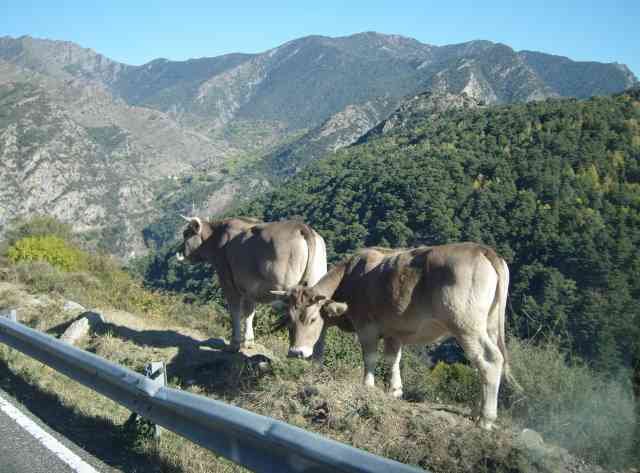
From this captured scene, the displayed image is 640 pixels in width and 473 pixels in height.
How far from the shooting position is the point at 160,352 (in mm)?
8617

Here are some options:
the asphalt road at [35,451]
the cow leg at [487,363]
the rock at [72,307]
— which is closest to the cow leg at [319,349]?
the cow leg at [487,363]

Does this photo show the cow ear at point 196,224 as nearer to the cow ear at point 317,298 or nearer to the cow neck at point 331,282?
the cow neck at point 331,282

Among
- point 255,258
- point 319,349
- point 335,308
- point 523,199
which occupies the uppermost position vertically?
point 255,258

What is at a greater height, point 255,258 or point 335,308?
point 255,258

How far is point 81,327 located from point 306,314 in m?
4.43

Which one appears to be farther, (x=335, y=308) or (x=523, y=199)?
(x=523, y=199)

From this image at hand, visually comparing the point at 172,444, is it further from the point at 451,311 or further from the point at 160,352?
the point at 160,352

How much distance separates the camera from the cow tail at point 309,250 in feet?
26.8

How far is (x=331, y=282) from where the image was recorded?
761cm

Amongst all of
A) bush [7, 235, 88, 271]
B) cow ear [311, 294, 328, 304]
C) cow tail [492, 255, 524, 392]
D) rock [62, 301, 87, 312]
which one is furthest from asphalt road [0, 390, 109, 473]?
bush [7, 235, 88, 271]

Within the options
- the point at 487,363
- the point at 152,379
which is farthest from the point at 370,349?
the point at 152,379

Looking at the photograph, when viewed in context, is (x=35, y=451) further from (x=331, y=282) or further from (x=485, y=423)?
(x=485, y=423)

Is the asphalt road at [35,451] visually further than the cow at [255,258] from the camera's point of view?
No

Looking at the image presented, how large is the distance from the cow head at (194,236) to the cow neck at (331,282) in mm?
3456
